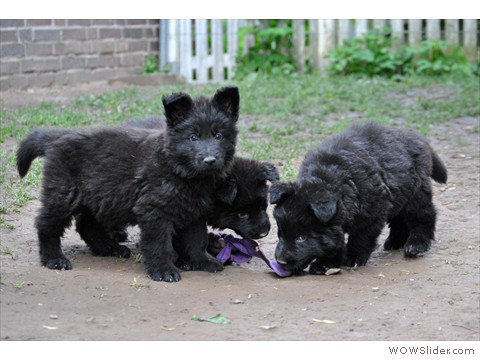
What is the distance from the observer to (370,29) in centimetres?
1433

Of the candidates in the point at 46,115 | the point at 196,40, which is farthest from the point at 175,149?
the point at 196,40

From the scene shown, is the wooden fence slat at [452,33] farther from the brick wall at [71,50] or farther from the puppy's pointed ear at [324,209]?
the puppy's pointed ear at [324,209]

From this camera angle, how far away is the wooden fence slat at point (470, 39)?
13.8 m

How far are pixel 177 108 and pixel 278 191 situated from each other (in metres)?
1.00

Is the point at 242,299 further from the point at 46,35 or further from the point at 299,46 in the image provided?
the point at 299,46

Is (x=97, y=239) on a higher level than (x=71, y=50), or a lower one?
lower

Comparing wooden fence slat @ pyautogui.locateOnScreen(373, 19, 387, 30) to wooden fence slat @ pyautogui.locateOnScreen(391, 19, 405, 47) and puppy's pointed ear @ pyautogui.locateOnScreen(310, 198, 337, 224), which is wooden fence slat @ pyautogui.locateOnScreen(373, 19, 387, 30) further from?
puppy's pointed ear @ pyautogui.locateOnScreen(310, 198, 337, 224)

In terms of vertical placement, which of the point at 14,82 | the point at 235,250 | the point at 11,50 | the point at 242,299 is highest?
the point at 11,50

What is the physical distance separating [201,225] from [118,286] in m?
0.91

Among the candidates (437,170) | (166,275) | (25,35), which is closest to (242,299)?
(166,275)

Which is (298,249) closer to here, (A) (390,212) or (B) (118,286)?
(A) (390,212)

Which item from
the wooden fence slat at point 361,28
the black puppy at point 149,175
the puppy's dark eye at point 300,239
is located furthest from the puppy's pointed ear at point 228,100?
the wooden fence slat at point 361,28

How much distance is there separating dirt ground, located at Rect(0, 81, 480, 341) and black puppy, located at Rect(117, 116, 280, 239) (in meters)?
0.36

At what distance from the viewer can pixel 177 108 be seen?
5984 mm
